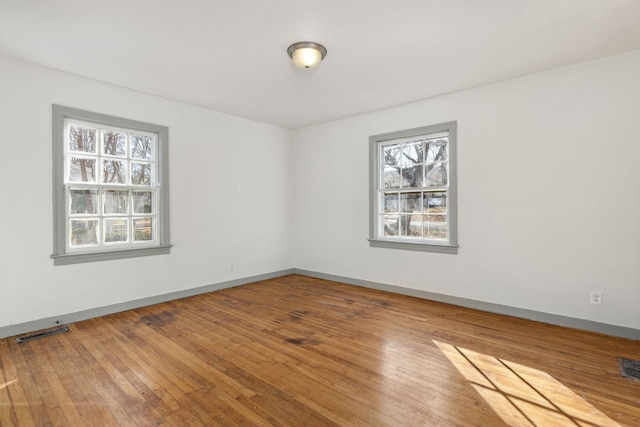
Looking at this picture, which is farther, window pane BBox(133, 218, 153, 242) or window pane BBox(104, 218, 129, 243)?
window pane BBox(133, 218, 153, 242)

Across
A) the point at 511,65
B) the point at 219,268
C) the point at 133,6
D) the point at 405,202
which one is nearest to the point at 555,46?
the point at 511,65

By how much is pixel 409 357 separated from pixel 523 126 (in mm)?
2842

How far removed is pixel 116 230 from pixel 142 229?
312 millimetres

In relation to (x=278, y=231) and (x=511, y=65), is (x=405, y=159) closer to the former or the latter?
(x=511, y=65)

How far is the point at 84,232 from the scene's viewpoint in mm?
3705

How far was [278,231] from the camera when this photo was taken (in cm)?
585

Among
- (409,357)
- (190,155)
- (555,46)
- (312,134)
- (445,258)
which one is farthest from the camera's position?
(312,134)

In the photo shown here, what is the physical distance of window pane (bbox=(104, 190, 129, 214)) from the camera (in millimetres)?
3873

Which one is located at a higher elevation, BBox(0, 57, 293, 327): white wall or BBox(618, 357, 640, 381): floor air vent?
BBox(0, 57, 293, 327): white wall

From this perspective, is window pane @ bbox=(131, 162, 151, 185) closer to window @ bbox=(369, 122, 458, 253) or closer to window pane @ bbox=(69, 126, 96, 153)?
window pane @ bbox=(69, 126, 96, 153)

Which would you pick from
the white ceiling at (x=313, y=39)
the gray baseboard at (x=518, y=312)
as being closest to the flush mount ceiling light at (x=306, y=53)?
the white ceiling at (x=313, y=39)

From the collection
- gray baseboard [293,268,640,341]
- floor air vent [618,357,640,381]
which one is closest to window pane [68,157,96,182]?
gray baseboard [293,268,640,341]

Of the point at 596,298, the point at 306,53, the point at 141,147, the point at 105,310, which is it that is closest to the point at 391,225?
the point at 596,298

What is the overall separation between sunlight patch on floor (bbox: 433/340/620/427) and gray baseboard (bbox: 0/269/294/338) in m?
3.47
